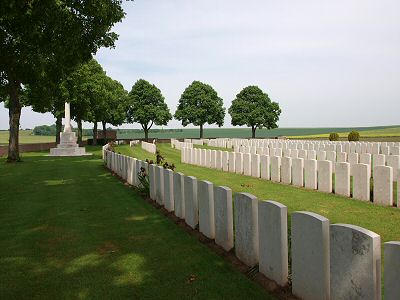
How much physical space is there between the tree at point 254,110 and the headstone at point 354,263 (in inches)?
2520

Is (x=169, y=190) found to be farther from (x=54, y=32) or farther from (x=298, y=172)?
(x=54, y=32)

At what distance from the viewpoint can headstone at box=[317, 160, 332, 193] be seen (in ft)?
36.6

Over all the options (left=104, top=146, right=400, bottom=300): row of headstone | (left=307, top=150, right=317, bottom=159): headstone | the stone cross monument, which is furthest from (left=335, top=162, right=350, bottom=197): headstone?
the stone cross monument

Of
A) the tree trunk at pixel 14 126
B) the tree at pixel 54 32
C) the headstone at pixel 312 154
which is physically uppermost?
the tree at pixel 54 32

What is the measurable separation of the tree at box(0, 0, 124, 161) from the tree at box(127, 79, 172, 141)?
164 ft

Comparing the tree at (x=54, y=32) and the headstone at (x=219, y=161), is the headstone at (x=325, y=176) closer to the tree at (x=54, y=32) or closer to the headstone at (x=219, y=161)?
the headstone at (x=219, y=161)

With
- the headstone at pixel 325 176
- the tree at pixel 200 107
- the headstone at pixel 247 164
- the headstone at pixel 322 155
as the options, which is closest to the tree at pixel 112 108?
the tree at pixel 200 107

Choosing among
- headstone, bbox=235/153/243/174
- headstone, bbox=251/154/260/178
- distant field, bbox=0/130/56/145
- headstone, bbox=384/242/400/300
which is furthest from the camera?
distant field, bbox=0/130/56/145

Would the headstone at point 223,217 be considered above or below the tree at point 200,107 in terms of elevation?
below

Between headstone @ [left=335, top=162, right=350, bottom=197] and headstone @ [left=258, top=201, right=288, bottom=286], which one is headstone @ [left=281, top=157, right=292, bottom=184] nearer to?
headstone @ [left=335, top=162, right=350, bottom=197]

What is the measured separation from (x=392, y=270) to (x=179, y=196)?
517 cm

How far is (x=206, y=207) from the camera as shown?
6227 millimetres

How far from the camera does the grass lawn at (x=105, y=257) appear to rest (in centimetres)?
443

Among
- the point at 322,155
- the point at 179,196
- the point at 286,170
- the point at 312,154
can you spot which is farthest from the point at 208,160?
the point at 179,196
